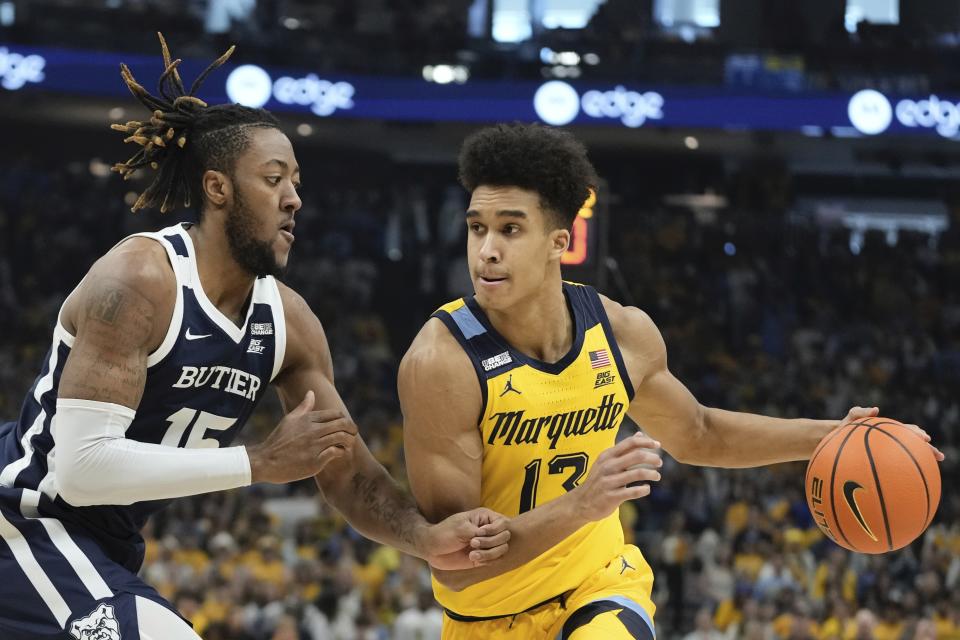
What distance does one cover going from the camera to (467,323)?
3.97 metres

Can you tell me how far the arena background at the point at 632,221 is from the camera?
11703mm

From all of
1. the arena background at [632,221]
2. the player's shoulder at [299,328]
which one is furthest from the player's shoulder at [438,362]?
the arena background at [632,221]

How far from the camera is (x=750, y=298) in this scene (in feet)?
59.0

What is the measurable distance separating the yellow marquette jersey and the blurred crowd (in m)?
6.65

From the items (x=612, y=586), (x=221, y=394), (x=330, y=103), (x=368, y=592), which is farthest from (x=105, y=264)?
(x=330, y=103)

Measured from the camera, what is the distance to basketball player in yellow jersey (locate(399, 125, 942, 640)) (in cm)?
382

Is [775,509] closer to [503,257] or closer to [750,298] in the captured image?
[750,298]

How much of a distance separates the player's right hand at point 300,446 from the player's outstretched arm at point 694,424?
1076mm

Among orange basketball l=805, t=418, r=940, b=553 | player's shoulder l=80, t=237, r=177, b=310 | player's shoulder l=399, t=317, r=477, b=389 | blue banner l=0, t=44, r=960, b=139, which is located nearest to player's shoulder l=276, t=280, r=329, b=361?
player's shoulder l=399, t=317, r=477, b=389

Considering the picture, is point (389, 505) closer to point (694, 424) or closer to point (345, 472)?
point (345, 472)

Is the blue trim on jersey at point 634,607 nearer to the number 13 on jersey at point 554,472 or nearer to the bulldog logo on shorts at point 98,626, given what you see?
the number 13 on jersey at point 554,472

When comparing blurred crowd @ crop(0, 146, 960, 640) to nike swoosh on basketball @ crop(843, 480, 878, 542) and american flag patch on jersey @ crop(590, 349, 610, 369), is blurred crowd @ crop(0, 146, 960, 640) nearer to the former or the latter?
nike swoosh on basketball @ crop(843, 480, 878, 542)

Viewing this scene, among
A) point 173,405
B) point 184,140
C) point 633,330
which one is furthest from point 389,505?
point 184,140

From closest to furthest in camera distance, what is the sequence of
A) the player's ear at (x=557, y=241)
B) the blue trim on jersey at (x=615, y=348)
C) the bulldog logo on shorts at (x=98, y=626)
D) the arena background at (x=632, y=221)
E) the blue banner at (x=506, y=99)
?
the bulldog logo on shorts at (x=98, y=626) → the player's ear at (x=557, y=241) → the blue trim on jersey at (x=615, y=348) → the arena background at (x=632, y=221) → the blue banner at (x=506, y=99)
